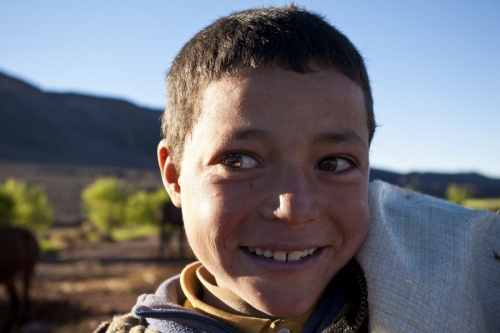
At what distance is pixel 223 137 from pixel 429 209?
75 cm

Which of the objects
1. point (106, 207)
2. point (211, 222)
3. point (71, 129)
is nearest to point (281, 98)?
point (211, 222)

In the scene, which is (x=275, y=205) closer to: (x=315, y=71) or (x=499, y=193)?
(x=315, y=71)

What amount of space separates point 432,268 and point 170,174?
35.9 inches

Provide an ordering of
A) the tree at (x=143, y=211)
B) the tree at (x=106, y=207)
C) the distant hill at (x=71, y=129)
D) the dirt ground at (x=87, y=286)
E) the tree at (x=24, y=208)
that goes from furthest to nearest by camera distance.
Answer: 1. the distant hill at (x=71, y=129)
2. the tree at (x=106, y=207)
3. the tree at (x=143, y=211)
4. the tree at (x=24, y=208)
5. the dirt ground at (x=87, y=286)

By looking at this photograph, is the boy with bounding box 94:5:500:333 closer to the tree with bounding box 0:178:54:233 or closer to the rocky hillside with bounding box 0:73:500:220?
the tree with bounding box 0:178:54:233

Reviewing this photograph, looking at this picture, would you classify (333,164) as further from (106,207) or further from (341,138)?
(106,207)

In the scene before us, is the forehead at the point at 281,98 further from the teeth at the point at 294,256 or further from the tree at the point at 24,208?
the tree at the point at 24,208

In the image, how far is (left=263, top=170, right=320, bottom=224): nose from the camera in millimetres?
1208

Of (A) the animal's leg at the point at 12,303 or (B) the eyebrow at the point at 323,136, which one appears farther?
(A) the animal's leg at the point at 12,303

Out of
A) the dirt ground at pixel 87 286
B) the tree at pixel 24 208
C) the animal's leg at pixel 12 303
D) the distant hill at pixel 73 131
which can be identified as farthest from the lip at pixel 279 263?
the distant hill at pixel 73 131

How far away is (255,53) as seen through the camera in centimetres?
135

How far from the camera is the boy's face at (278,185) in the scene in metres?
1.25

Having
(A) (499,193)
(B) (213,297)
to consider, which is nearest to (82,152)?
(A) (499,193)

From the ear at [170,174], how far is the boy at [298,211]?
13cm
